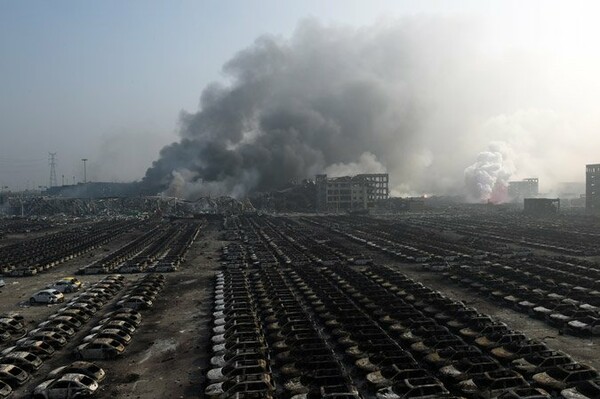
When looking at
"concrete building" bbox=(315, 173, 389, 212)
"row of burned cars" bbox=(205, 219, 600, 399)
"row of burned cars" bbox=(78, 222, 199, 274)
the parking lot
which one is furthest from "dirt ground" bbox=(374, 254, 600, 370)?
"concrete building" bbox=(315, 173, 389, 212)

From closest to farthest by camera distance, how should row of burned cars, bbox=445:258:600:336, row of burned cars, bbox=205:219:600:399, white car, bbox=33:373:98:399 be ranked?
1. row of burned cars, bbox=205:219:600:399
2. white car, bbox=33:373:98:399
3. row of burned cars, bbox=445:258:600:336

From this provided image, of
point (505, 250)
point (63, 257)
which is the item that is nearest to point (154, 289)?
point (63, 257)

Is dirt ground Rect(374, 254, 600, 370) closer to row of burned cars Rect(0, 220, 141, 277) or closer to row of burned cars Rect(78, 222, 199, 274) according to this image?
row of burned cars Rect(78, 222, 199, 274)

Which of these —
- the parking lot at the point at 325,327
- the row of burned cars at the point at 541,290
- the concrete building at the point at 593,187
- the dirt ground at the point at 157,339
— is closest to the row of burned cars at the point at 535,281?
the row of burned cars at the point at 541,290

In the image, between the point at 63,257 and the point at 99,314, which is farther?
the point at 63,257

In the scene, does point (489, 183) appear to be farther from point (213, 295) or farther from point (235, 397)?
point (235, 397)

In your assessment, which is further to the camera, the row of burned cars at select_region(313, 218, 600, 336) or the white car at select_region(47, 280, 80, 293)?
the white car at select_region(47, 280, 80, 293)
